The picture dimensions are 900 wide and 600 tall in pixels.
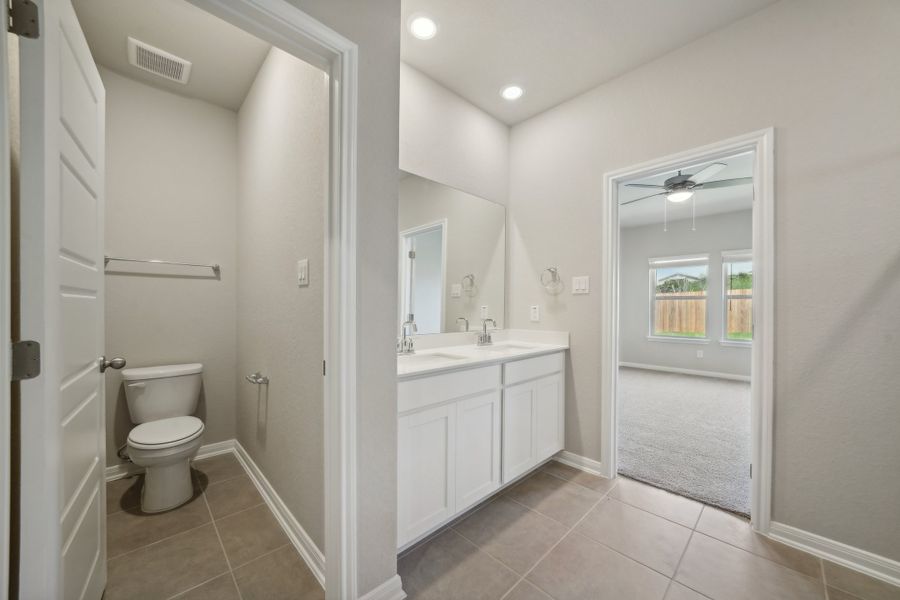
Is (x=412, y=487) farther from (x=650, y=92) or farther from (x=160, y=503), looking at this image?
(x=650, y=92)

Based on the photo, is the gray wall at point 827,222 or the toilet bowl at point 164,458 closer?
the gray wall at point 827,222

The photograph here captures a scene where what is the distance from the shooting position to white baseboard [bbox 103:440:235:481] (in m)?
2.18

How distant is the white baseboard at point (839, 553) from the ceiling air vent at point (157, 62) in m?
4.11

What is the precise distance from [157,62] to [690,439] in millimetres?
4674

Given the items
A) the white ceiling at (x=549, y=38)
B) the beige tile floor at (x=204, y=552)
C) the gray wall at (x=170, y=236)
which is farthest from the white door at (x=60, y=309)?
the white ceiling at (x=549, y=38)

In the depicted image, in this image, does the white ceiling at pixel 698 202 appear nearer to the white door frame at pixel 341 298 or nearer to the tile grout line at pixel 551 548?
the tile grout line at pixel 551 548

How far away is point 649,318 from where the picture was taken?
6.18m

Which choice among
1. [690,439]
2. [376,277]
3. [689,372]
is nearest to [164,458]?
[376,277]

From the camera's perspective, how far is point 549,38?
198 centimetres

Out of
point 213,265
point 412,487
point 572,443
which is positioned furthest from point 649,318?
point 213,265

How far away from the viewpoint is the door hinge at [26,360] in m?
0.75

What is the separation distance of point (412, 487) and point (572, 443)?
4.69ft

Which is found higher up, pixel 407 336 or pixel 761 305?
pixel 761 305

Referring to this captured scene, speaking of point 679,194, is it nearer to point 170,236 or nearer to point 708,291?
point 708,291
